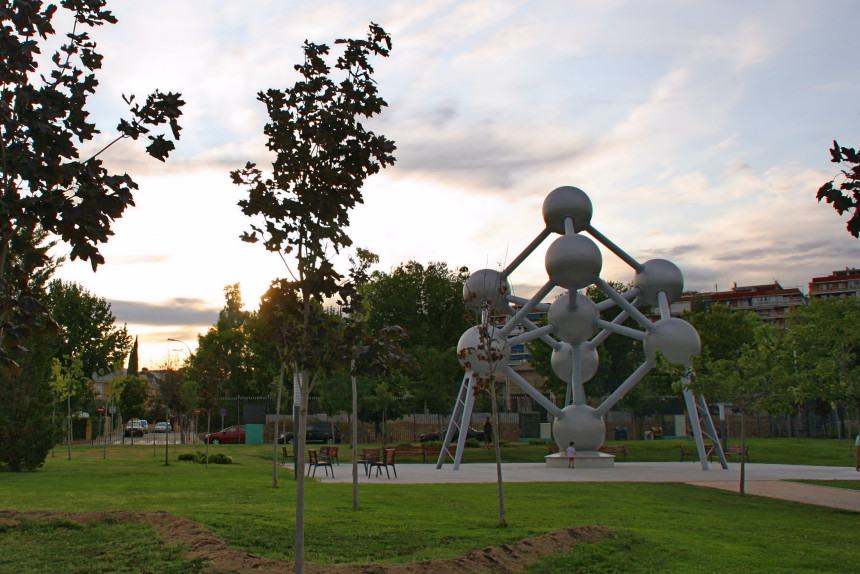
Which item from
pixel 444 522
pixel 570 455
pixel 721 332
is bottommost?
pixel 570 455

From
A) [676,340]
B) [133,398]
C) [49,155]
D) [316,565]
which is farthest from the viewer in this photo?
[133,398]

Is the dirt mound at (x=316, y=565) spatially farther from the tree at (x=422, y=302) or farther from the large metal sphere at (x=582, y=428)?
the tree at (x=422, y=302)

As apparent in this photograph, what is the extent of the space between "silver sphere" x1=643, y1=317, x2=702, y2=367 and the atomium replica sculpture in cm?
3

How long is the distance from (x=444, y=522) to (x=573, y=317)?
53.0 ft

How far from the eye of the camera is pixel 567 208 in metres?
25.6

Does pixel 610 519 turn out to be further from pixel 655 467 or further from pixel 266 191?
pixel 655 467

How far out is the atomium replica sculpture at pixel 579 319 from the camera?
79.8 feet

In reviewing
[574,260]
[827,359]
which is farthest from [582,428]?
[827,359]

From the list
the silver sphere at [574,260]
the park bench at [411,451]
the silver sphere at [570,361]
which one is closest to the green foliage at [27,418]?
the park bench at [411,451]

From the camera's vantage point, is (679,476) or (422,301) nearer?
(679,476)

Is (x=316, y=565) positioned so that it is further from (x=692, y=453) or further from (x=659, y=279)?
(x=692, y=453)

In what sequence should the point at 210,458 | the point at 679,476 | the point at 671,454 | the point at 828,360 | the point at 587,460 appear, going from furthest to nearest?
the point at 671,454
the point at 210,458
the point at 587,460
the point at 679,476
the point at 828,360

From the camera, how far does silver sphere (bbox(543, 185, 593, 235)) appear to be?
25625 millimetres

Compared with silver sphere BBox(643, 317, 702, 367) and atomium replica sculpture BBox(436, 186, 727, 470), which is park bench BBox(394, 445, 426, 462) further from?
silver sphere BBox(643, 317, 702, 367)
